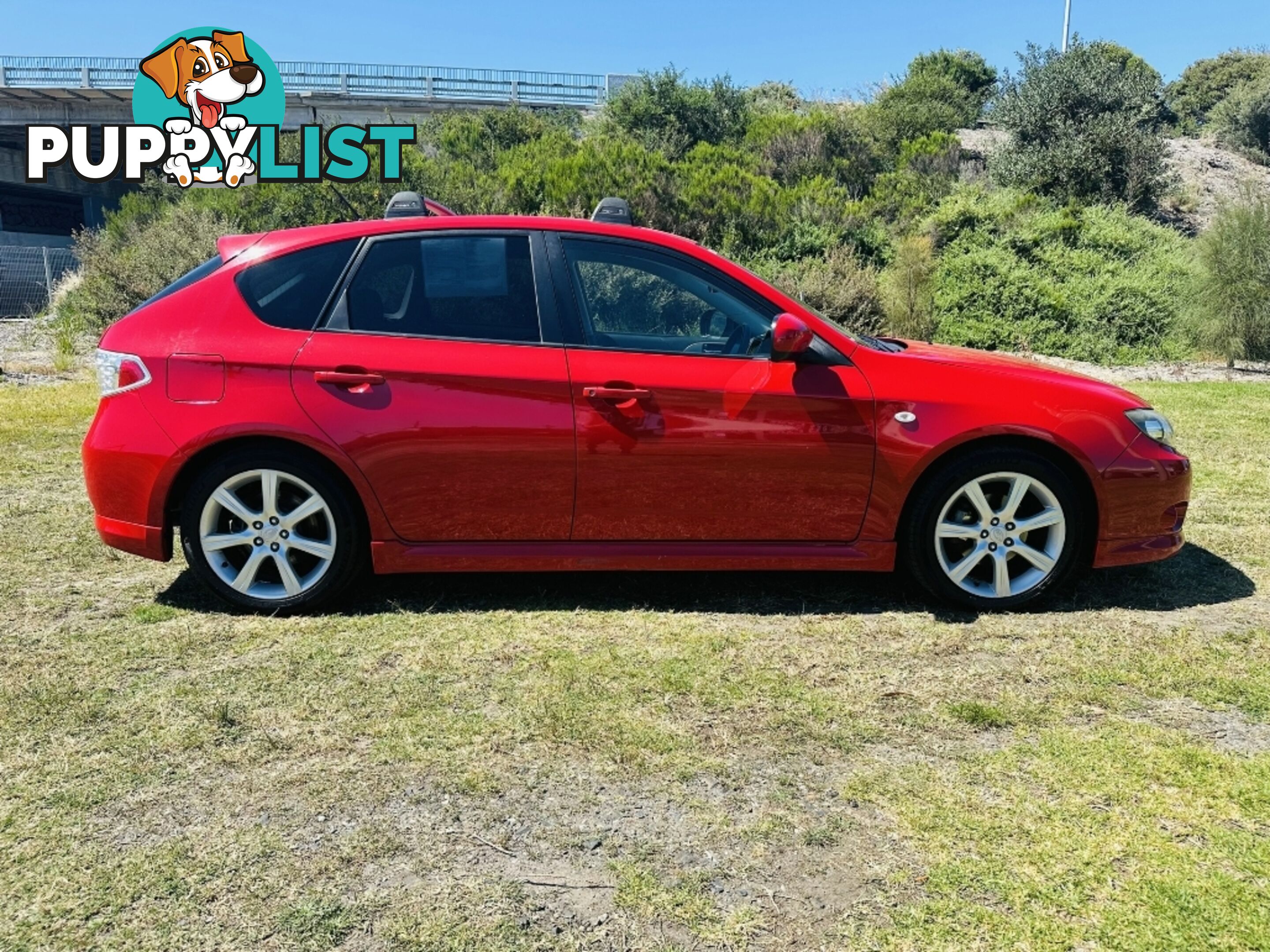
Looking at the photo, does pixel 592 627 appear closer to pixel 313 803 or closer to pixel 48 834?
pixel 313 803

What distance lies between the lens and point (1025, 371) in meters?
4.55

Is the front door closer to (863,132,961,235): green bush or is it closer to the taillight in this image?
the taillight

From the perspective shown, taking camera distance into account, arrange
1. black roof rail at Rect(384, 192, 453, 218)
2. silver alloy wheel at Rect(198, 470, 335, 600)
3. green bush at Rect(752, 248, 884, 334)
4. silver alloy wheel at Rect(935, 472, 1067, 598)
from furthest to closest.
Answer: green bush at Rect(752, 248, 884, 334), black roof rail at Rect(384, 192, 453, 218), silver alloy wheel at Rect(935, 472, 1067, 598), silver alloy wheel at Rect(198, 470, 335, 600)

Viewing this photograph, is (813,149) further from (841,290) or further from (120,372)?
(120,372)

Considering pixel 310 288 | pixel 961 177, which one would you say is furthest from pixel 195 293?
pixel 961 177

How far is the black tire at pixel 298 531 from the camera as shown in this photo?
4.26 meters

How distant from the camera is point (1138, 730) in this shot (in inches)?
130

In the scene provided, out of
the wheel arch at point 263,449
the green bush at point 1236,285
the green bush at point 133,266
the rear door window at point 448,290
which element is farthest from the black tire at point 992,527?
the green bush at point 133,266

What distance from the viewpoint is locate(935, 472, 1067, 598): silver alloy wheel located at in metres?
4.39

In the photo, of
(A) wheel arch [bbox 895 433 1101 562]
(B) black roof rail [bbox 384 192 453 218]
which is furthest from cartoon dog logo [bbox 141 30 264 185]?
(A) wheel arch [bbox 895 433 1101 562]

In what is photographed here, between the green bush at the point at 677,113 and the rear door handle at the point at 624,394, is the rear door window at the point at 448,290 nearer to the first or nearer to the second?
the rear door handle at the point at 624,394

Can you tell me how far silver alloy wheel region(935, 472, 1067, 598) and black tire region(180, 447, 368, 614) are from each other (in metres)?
2.46

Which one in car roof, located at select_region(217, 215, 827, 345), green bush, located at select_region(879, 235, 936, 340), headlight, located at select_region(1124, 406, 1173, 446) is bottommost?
headlight, located at select_region(1124, 406, 1173, 446)

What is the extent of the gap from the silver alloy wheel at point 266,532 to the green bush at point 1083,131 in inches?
793
